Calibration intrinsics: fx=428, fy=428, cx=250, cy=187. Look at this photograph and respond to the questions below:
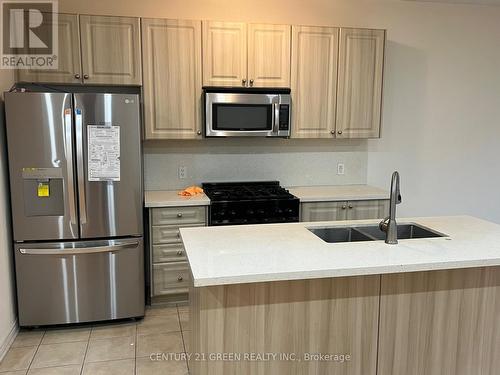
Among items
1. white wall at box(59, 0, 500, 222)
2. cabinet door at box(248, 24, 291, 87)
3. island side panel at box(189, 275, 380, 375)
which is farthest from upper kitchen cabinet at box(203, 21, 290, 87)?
island side panel at box(189, 275, 380, 375)

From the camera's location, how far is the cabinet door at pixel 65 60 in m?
3.23

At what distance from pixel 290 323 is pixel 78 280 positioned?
1854mm

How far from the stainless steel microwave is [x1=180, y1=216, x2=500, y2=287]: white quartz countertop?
134 centimetres

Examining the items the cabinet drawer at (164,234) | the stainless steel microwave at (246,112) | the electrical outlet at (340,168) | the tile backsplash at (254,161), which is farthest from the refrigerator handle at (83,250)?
the electrical outlet at (340,168)

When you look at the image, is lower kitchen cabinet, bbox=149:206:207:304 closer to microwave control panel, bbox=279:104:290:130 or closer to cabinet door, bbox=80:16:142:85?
microwave control panel, bbox=279:104:290:130

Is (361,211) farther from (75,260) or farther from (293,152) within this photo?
(75,260)

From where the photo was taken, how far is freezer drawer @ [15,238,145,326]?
3.03 meters

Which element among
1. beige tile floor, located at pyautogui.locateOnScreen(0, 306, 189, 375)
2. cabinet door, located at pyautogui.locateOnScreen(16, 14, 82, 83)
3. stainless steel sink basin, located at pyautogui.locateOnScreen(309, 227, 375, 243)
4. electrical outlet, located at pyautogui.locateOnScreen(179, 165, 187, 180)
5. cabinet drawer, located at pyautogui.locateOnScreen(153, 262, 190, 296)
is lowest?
beige tile floor, located at pyautogui.locateOnScreen(0, 306, 189, 375)

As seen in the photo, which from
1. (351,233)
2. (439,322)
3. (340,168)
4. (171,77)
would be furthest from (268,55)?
(439,322)

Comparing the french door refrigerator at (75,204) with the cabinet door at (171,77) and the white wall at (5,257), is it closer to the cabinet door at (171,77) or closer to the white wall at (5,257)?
the white wall at (5,257)

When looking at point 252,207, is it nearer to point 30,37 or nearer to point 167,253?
point 167,253

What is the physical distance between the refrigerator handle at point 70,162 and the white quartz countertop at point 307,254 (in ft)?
3.60

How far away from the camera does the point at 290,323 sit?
1896 millimetres

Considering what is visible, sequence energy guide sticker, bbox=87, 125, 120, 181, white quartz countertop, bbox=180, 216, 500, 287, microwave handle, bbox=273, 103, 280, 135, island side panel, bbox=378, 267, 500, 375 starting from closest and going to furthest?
white quartz countertop, bbox=180, 216, 500, 287, island side panel, bbox=378, 267, 500, 375, energy guide sticker, bbox=87, 125, 120, 181, microwave handle, bbox=273, 103, 280, 135
